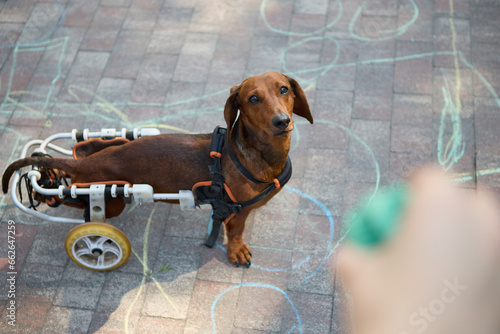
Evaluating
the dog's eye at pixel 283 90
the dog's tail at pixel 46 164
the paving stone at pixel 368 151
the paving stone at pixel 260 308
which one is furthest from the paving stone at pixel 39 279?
the paving stone at pixel 368 151

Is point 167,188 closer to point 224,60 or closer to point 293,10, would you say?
point 224,60

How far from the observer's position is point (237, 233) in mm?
5891

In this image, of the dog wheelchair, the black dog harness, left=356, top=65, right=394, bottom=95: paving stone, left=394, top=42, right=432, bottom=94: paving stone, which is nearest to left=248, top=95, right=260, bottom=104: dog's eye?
the black dog harness

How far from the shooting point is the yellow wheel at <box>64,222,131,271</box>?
548 centimetres

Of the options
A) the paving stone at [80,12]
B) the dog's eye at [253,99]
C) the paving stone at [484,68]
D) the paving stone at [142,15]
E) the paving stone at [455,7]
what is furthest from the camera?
the paving stone at [80,12]

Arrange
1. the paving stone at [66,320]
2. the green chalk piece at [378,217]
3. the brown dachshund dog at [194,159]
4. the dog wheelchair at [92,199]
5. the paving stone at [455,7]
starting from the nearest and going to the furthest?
the brown dachshund dog at [194,159] < the dog wheelchair at [92,199] < the paving stone at [66,320] < the green chalk piece at [378,217] < the paving stone at [455,7]

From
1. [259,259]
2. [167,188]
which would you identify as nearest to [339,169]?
[259,259]

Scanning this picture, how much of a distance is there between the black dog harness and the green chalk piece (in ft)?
4.60

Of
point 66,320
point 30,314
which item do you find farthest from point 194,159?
point 30,314

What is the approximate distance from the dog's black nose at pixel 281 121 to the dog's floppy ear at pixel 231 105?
605 mm

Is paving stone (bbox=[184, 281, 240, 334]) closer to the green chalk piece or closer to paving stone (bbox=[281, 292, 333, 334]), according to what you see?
paving stone (bbox=[281, 292, 333, 334])

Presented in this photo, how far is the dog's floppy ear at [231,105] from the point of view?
493 cm

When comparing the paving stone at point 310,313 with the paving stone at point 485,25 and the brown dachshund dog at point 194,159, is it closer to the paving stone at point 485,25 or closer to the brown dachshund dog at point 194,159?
the brown dachshund dog at point 194,159

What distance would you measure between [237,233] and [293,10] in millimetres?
4794
